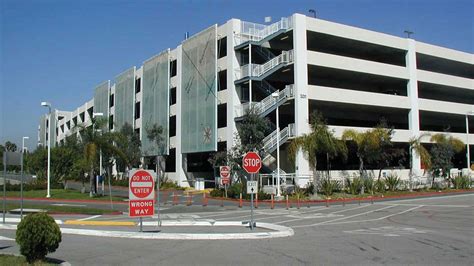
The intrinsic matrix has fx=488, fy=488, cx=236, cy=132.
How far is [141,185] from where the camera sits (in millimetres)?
15055

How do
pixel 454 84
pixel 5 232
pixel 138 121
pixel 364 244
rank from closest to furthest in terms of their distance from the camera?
1. pixel 364 244
2. pixel 5 232
3. pixel 454 84
4. pixel 138 121

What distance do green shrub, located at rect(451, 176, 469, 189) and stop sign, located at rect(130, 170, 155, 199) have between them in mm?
41050

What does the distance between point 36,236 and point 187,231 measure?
7543mm

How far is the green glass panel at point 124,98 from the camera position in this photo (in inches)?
2625

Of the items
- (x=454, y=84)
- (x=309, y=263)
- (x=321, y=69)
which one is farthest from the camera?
(x=454, y=84)

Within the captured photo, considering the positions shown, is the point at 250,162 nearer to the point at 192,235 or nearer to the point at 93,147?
the point at 192,235

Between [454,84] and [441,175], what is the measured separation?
37.7ft

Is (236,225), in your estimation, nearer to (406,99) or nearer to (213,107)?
(213,107)

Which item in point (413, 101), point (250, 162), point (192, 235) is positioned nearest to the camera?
point (192, 235)

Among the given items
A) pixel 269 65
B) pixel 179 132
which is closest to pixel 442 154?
pixel 269 65

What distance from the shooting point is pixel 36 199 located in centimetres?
3841

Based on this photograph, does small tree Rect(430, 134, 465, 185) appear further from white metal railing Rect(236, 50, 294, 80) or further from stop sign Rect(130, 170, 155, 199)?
stop sign Rect(130, 170, 155, 199)

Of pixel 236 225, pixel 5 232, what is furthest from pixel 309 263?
pixel 5 232

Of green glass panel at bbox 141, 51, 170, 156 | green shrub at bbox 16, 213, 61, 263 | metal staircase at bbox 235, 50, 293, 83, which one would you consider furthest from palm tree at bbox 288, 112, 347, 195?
green shrub at bbox 16, 213, 61, 263
